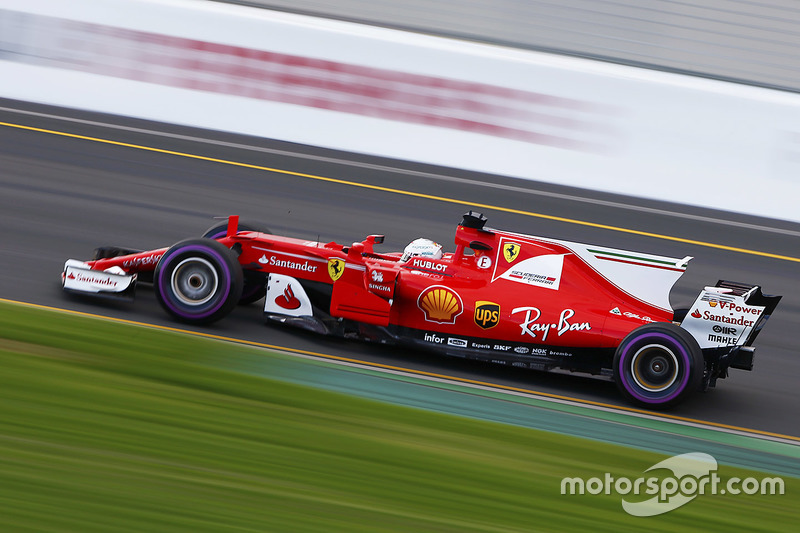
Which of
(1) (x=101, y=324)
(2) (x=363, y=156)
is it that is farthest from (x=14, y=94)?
(1) (x=101, y=324)

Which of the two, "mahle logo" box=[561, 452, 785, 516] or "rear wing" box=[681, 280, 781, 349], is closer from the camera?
"mahle logo" box=[561, 452, 785, 516]

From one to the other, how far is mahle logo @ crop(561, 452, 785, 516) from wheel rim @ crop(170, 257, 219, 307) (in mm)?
3386

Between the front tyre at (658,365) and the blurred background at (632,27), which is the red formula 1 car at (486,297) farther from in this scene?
the blurred background at (632,27)

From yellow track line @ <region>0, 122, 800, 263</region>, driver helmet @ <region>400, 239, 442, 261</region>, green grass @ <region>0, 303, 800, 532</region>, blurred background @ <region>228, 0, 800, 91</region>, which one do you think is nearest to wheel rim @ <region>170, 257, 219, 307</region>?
green grass @ <region>0, 303, 800, 532</region>

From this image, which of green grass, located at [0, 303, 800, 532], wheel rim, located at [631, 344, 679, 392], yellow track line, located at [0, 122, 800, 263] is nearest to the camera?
green grass, located at [0, 303, 800, 532]

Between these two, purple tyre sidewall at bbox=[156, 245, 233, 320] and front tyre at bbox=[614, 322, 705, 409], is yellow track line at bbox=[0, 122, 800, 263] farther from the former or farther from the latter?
purple tyre sidewall at bbox=[156, 245, 233, 320]

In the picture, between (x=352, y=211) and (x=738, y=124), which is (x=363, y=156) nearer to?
(x=352, y=211)

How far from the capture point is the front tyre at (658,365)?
6832 millimetres

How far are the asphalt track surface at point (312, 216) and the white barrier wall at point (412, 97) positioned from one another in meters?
0.27

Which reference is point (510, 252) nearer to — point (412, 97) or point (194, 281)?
point (194, 281)

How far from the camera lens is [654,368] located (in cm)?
701

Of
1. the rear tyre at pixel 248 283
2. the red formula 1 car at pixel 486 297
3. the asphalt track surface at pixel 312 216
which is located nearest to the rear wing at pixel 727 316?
the red formula 1 car at pixel 486 297

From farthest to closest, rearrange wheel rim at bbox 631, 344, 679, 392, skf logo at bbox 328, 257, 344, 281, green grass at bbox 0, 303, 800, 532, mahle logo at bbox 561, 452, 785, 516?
skf logo at bbox 328, 257, 344, 281, wheel rim at bbox 631, 344, 679, 392, mahle logo at bbox 561, 452, 785, 516, green grass at bbox 0, 303, 800, 532

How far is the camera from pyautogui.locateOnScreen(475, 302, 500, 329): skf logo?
7215mm
